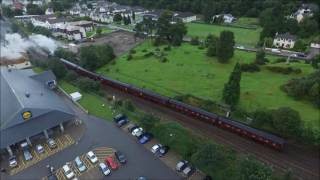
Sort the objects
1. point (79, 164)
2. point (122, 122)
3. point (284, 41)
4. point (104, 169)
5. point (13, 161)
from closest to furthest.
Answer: point (104, 169), point (79, 164), point (13, 161), point (122, 122), point (284, 41)

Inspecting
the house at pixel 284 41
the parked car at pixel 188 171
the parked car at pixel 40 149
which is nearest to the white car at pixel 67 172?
the parked car at pixel 40 149

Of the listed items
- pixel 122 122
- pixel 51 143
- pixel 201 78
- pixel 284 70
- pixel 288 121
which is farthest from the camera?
pixel 201 78

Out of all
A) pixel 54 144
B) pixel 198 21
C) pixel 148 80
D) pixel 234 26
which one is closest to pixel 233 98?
pixel 148 80

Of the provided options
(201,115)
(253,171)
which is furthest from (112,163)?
(253,171)

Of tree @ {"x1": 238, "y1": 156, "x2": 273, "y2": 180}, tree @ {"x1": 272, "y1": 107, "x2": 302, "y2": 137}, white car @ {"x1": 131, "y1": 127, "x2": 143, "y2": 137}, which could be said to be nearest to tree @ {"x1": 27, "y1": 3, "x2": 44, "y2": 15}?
white car @ {"x1": 131, "y1": 127, "x2": 143, "y2": 137}

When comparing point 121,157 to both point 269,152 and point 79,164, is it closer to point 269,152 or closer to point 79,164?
point 79,164

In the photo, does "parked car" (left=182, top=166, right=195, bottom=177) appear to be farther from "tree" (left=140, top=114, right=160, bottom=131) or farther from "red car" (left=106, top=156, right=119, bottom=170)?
"red car" (left=106, top=156, right=119, bottom=170)
